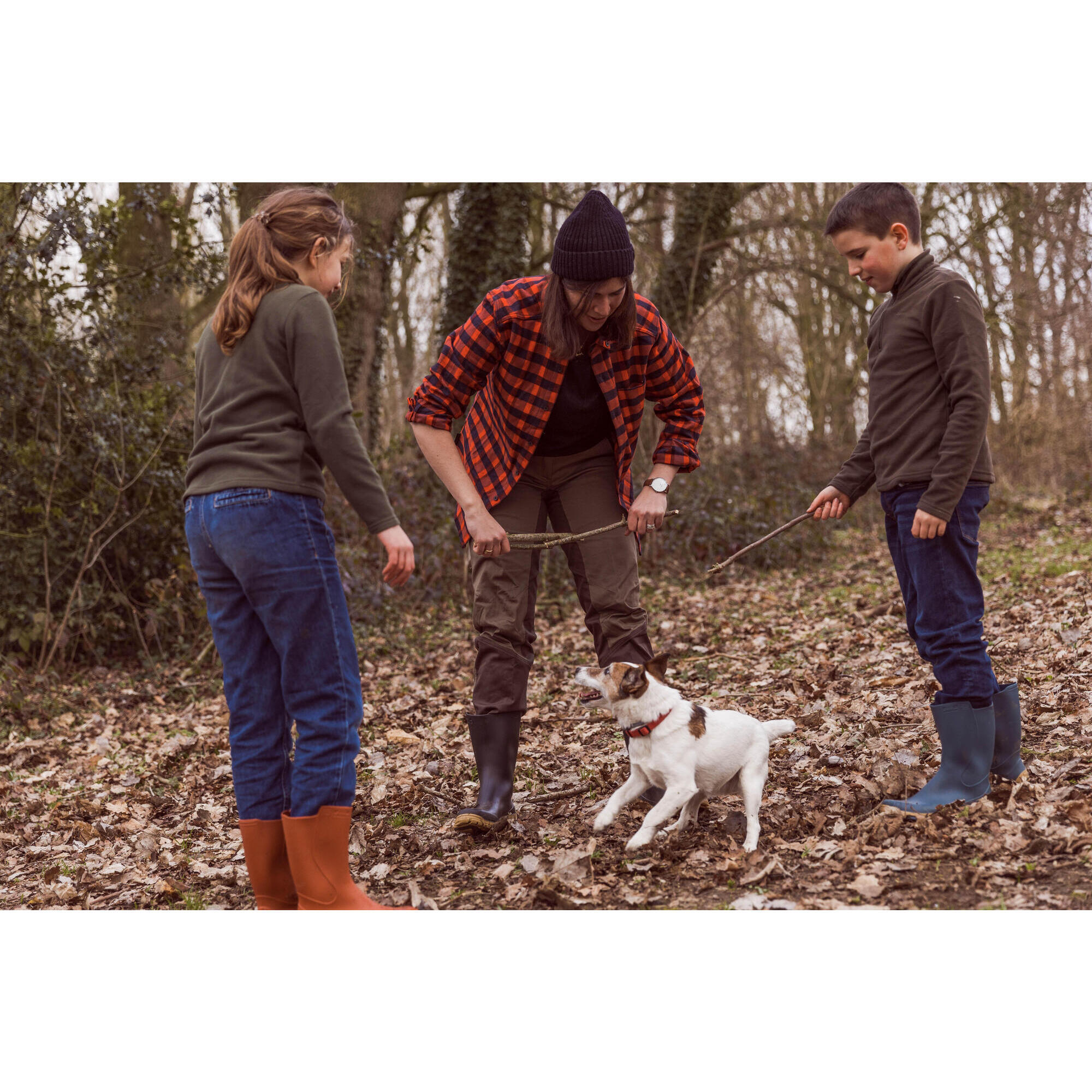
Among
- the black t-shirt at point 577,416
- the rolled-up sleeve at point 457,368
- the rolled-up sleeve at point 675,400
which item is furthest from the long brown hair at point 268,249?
the rolled-up sleeve at point 675,400

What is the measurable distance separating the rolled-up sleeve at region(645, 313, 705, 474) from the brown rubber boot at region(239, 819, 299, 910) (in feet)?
7.14

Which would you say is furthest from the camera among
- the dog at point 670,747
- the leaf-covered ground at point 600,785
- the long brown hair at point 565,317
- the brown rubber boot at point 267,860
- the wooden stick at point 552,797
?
the wooden stick at point 552,797

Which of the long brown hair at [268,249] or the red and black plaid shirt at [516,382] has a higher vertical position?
the long brown hair at [268,249]

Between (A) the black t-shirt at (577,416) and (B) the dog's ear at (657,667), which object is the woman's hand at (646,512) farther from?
(B) the dog's ear at (657,667)

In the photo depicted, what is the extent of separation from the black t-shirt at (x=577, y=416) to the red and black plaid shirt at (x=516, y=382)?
0.06 m

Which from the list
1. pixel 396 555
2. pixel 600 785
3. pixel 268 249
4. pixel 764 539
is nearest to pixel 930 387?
pixel 764 539

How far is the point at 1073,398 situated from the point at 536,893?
55.7 ft

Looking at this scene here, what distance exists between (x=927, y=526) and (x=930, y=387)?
1.78 ft

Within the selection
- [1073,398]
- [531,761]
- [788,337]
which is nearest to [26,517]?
[531,761]

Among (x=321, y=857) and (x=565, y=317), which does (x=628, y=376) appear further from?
(x=321, y=857)

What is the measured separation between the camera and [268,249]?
10.2 ft

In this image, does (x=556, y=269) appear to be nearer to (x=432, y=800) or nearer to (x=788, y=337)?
(x=432, y=800)

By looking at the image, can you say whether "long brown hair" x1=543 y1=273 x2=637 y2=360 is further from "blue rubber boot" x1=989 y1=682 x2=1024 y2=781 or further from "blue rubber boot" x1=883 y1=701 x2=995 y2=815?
"blue rubber boot" x1=989 y1=682 x2=1024 y2=781

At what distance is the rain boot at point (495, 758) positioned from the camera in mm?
4188
